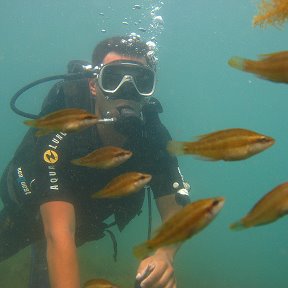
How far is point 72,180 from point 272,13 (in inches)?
110

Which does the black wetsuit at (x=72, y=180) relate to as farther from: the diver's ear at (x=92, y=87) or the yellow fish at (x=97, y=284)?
the yellow fish at (x=97, y=284)

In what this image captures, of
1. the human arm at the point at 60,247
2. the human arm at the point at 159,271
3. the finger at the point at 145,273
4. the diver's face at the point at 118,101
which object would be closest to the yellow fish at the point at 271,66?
the human arm at the point at 159,271

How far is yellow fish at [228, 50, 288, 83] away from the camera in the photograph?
1684 millimetres

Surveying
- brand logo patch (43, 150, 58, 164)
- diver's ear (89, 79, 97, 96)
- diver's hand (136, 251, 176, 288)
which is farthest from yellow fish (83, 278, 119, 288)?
diver's ear (89, 79, 97, 96)

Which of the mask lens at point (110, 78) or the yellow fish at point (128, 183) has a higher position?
the mask lens at point (110, 78)

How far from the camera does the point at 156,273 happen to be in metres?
3.47

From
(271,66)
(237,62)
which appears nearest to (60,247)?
(237,62)

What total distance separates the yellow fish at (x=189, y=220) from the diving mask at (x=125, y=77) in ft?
10.6

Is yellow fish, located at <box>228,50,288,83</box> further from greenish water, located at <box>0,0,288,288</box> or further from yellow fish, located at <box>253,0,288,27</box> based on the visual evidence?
yellow fish, located at <box>253,0,288,27</box>

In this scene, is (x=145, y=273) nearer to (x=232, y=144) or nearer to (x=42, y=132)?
(x=42, y=132)

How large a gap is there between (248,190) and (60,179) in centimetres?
16066

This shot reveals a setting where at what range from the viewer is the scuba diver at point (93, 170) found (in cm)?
383

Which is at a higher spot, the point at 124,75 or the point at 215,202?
the point at 124,75

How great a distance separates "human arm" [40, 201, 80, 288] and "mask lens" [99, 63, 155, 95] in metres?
1.67
